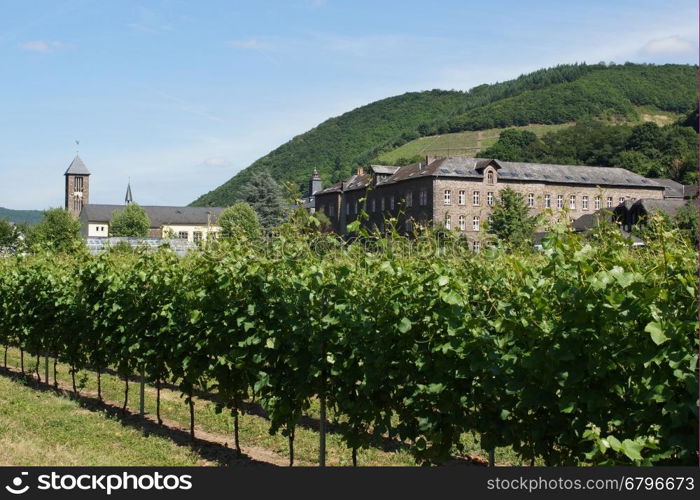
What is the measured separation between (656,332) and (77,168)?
153158mm

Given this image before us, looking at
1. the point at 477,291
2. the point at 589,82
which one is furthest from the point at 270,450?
the point at 589,82

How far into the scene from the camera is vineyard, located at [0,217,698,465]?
507 cm

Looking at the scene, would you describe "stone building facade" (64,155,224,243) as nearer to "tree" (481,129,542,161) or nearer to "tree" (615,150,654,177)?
"tree" (481,129,542,161)

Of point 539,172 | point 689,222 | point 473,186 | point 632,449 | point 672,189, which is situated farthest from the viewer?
point 672,189

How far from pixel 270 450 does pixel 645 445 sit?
23.3 ft

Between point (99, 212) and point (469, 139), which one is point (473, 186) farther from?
point (99, 212)

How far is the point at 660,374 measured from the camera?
498 centimetres

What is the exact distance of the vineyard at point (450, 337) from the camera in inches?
200

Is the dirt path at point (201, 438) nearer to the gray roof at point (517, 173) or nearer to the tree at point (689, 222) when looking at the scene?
the tree at point (689, 222)

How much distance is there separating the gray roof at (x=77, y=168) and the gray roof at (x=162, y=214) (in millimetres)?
14090

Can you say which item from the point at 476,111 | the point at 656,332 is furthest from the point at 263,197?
the point at 476,111

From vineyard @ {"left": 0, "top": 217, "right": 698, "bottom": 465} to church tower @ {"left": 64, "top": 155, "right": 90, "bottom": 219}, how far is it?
468 feet

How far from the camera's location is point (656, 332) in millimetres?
4707

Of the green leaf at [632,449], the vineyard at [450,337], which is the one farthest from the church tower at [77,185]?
the green leaf at [632,449]
